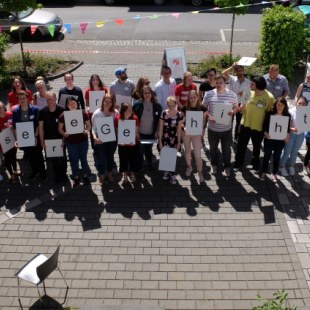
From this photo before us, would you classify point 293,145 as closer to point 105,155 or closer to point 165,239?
point 165,239

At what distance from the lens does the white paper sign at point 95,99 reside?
8453 mm

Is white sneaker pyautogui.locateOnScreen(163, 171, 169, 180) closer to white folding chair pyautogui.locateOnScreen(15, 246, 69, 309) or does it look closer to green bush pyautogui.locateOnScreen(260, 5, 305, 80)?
white folding chair pyautogui.locateOnScreen(15, 246, 69, 309)

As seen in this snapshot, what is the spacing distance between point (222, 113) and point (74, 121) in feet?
8.89

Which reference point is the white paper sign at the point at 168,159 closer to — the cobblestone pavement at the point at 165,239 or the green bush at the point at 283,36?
the cobblestone pavement at the point at 165,239

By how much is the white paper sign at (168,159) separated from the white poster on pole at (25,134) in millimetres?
2397

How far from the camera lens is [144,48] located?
1686 cm

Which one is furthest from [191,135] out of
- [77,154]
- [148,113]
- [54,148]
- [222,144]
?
[54,148]

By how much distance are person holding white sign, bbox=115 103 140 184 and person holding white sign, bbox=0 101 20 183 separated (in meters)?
2.05

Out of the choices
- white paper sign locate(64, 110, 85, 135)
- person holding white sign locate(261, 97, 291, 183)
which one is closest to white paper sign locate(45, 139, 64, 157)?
white paper sign locate(64, 110, 85, 135)

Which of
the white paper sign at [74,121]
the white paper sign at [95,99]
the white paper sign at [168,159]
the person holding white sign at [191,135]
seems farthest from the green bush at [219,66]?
the white paper sign at [74,121]

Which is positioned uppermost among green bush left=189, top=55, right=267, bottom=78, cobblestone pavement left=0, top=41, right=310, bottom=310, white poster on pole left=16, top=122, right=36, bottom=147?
white poster on pole left=16, top=122, right=36, bottom=147

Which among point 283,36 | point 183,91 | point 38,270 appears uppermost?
point 283,36

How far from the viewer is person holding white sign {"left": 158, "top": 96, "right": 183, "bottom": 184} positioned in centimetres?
762

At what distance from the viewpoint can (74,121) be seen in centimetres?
750
